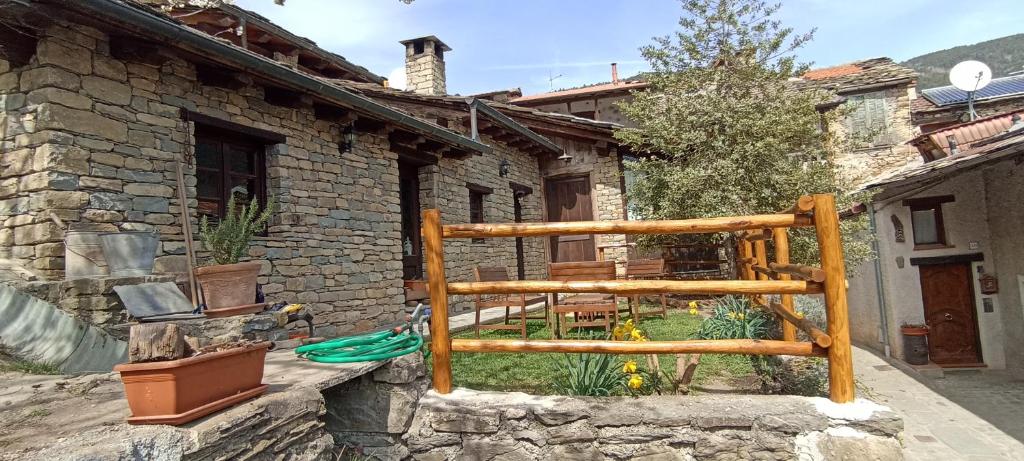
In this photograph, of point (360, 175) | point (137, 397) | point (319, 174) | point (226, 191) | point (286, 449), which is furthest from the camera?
point (360, 175)

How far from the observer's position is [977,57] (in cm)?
5441

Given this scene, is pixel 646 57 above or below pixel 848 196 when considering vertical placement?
above

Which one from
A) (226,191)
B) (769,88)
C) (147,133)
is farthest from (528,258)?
(147,133)

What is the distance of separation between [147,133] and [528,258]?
763cm

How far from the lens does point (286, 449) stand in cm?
225

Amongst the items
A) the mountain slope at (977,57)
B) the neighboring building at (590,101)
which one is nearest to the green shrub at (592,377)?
the neighboring building at (590,101)

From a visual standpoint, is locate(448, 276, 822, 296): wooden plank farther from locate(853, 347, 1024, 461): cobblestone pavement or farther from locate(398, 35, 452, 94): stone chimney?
locate(398, 35, 452, 94): stone chimney

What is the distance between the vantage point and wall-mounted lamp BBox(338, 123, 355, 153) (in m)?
6.70

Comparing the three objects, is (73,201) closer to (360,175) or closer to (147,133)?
(147,133)

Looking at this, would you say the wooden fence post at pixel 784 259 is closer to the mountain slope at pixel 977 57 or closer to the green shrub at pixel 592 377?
the green shrub at pixel 592 377

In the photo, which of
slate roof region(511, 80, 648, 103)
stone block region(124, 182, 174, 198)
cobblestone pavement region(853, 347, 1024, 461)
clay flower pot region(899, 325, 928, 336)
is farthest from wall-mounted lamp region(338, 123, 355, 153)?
clay flower pot region(899, 325, 928, 336)

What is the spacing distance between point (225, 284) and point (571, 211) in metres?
8.41

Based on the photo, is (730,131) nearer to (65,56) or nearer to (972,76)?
(65,56)

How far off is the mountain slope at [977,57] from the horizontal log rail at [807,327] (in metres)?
58.5
